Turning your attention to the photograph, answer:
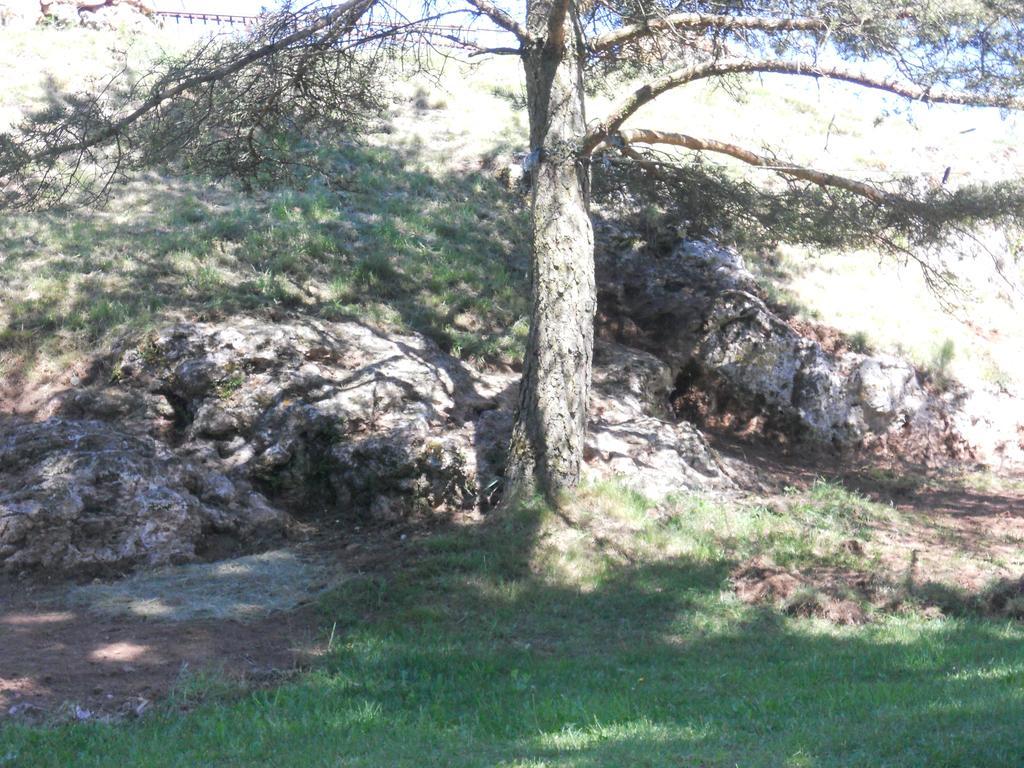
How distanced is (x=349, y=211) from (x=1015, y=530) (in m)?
9.64

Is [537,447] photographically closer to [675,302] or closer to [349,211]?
[675,302]

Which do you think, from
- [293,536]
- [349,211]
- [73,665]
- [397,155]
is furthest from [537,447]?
[397,155]

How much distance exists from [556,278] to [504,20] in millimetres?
2446

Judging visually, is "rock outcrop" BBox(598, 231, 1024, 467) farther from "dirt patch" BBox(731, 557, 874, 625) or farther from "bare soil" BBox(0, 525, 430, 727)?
"bare soil" BBox(0, 525, 430, 727)

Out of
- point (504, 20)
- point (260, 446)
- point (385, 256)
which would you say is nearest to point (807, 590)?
point (260, 446)

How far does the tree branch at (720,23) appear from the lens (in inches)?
355

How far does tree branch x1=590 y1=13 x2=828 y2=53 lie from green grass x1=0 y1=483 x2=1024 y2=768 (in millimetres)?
4224

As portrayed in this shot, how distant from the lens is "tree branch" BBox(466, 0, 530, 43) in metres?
9.30

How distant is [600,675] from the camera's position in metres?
6.38

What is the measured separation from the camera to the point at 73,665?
6.27 meters

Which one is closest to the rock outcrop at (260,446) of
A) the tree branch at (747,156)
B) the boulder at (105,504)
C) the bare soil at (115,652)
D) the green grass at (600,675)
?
the boulder at (105,504)

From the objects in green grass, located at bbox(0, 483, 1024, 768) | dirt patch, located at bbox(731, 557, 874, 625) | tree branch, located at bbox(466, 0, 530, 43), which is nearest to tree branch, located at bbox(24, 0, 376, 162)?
tree branch, located at bbox(466, 0, 530, 43)

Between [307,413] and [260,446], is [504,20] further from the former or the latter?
[260,446]

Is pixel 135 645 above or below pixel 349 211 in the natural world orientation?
below
